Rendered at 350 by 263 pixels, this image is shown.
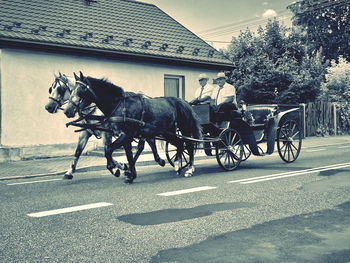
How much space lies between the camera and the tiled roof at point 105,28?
14.0m

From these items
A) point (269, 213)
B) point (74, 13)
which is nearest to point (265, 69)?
point (74, 13)

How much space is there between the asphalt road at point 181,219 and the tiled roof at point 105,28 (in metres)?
7.31

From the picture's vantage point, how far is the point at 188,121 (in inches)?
363

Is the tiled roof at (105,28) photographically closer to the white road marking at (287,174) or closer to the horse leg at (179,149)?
the horse leg at (179,149)

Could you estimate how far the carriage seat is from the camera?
416 inches

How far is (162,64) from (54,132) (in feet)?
17.2

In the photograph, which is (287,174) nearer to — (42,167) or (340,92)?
(42,167)

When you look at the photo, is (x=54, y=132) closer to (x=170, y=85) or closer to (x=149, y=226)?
(x=170, y=85)

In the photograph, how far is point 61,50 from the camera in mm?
14094

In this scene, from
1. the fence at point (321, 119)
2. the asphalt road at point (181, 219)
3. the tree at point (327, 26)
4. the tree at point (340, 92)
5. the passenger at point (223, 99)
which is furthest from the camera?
the tree at point (327, 26)

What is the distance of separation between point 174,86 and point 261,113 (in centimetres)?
716

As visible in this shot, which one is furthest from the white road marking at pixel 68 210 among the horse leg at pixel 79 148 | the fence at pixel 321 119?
the fence at pixel 321 119

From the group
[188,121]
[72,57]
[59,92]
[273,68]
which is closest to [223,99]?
[188,121]

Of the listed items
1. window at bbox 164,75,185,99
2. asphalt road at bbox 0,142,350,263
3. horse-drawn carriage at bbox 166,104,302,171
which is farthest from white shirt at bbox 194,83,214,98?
window at bbox 164,75,185,99
